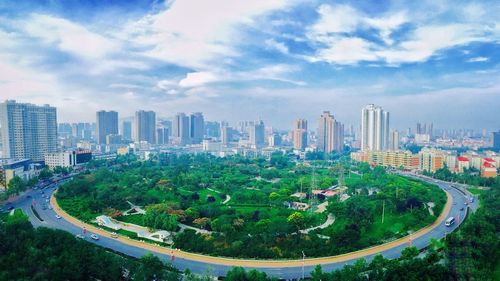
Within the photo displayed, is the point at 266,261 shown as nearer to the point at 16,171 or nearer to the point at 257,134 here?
the point at 16,171

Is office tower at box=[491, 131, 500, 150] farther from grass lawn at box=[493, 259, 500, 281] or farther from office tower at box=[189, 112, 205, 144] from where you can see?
grass lawn at box=[493, 259, 500, 281]

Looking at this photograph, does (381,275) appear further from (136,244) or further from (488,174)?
(488,174)

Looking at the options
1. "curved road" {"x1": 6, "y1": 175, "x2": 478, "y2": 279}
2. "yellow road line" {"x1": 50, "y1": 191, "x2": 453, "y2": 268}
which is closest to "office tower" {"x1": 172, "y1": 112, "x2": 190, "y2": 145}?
"curved road" {"x1": 6, "y1": 175, "x2": 478, "y2": 279}

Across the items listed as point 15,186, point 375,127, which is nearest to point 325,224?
point 15,186

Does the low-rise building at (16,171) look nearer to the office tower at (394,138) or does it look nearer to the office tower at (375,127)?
the office tower at (375,127)

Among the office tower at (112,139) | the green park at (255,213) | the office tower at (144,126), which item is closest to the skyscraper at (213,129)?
the office tower at (144,126)

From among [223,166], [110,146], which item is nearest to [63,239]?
[223,166]
